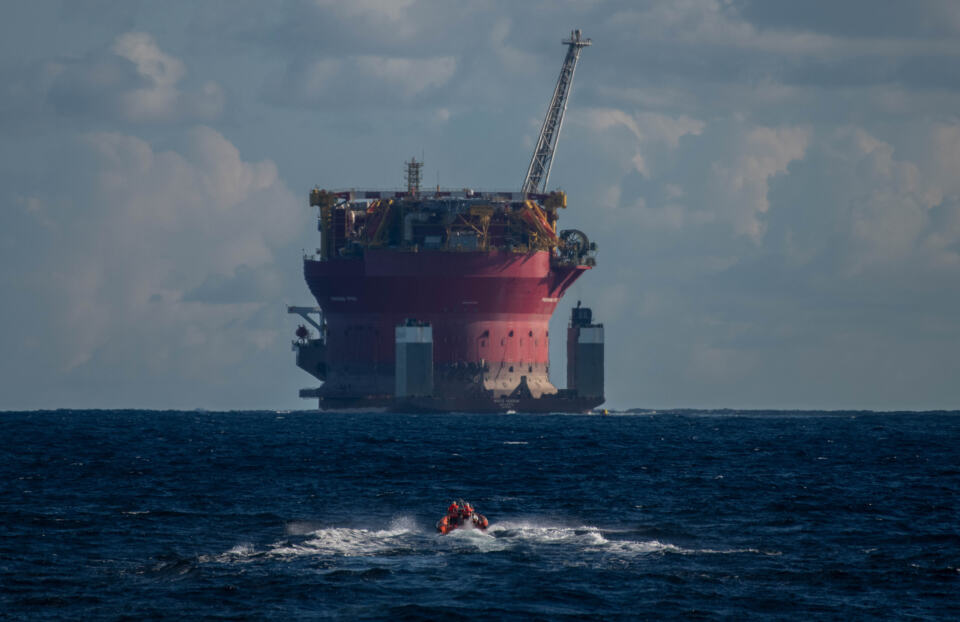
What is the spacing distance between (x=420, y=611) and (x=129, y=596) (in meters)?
9.40

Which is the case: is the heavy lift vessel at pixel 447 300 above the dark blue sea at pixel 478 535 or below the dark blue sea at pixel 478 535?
above

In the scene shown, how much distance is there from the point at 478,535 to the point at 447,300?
358ft

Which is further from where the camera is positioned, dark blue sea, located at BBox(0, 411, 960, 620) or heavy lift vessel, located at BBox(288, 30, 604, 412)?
heavy lift vessel, located at BBox(288, 30, 604, 412)

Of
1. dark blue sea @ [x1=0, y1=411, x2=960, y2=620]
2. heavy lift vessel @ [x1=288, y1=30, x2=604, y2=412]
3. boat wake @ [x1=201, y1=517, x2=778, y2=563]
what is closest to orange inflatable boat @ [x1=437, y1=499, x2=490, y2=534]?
boat wake @ [x1=201, y1=517, x2=778, y2=563]

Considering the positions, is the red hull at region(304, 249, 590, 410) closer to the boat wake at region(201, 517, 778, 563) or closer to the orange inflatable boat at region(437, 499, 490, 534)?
the boat wake at region(201, 517, 778, 563)

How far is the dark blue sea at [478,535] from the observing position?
4594 centimetres

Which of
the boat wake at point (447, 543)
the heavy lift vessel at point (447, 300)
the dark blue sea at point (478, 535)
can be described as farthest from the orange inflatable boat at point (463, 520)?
the heavy lift vessel at point (447, 300)

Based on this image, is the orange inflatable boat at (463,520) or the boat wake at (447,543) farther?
the orange inflatable boat at (463,520)

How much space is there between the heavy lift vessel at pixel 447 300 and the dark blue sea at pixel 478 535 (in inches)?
2207

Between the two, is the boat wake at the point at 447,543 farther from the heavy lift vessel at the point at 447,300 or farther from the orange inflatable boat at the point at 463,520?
the heavy lift vessel at the point at 447,300

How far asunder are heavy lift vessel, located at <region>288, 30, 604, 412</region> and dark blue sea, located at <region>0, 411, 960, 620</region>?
56.0 metres

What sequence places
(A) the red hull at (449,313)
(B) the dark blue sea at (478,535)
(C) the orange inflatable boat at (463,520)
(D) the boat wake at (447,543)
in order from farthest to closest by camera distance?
(A) the red hull at (449,313) → (C) the orange inflatable boat at (463,520) → (D) the boat wake at (447,543) → (B) the dark blue sea at (478,535)

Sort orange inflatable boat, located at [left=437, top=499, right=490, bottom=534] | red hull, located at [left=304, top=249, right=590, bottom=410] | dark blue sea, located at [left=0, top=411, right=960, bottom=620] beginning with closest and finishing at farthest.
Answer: dark blue sea, located at [left=0, top=411, right=960, bottom=620] → orange inflatable boat, located at [left=437, top=499, right=490, bottom=534] → red hull, located at [left=304, top=249, right=590, bottom=410]

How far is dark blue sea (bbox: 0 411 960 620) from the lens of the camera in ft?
151
